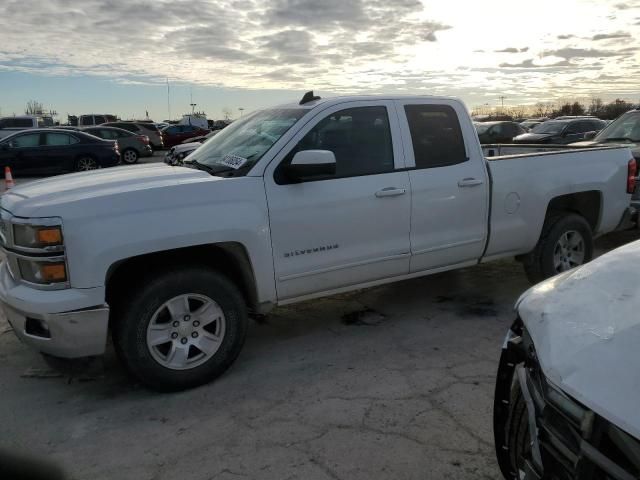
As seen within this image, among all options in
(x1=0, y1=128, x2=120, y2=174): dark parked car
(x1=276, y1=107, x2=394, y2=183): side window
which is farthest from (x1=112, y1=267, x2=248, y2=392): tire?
(x1=0, y1=128, x2=120, y2=174): dark parked car

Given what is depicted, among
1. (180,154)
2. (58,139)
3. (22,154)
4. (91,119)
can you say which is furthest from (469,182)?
(91,119)

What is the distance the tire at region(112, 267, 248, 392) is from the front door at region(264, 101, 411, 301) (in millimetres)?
455

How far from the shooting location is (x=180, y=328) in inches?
142

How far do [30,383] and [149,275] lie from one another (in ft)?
4.14

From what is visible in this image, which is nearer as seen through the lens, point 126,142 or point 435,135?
point 435,135

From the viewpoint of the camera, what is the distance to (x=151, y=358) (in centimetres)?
350

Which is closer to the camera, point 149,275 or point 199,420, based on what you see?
point 199,420

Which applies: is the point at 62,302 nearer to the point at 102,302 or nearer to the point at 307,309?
the point at 102,302

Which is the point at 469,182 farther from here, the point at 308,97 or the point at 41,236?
the point at 41,236

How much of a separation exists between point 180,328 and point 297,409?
92 cm

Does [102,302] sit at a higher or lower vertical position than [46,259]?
lower

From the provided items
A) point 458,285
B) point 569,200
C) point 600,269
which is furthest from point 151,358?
point 569,200

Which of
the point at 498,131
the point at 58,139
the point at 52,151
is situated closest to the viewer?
the point at 52,151

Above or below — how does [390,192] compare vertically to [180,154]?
below
